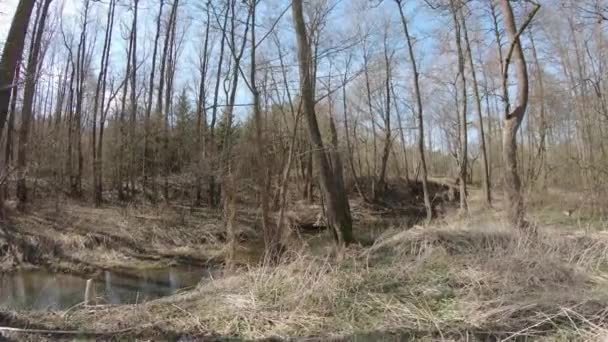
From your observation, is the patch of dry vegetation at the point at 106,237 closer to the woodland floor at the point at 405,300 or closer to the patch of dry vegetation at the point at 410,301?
the woodland floor at the point at 405,300

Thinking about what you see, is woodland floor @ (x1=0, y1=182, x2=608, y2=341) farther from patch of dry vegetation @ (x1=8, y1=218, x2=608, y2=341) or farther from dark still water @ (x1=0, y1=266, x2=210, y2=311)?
dark still water @ (x1=0, y1=266, x2=210, y2=311)

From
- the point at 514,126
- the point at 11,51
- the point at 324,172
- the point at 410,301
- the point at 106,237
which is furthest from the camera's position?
the point at 106,237

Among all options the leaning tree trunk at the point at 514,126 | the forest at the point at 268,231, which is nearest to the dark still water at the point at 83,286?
the forest at the point at 268,231

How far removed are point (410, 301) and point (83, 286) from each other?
917 cm

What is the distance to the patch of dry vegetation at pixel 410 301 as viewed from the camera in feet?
16.7

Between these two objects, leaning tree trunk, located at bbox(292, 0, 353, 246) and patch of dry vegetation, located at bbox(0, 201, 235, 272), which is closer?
leaning tree trunk, located at bbox(292, 0, 353, 246)

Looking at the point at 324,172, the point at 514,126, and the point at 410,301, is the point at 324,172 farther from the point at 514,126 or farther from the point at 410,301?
the point at 410,301

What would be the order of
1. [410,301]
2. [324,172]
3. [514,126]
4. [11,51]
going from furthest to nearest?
1. [324,172]
2. [514,126]
3. [11,51]
4. [410,301]

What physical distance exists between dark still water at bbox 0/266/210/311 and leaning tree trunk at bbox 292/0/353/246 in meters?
3.89

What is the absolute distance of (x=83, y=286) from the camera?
11852 millimetres

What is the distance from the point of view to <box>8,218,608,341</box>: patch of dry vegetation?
5.09m

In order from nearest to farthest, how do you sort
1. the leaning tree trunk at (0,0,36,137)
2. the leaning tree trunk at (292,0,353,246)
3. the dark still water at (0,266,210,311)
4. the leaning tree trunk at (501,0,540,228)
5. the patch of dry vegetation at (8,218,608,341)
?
the patch of dry vegetation at (8,218,608,341) < the leaning tree trunk at (0,0,36,137) < the dark still water at (0,266,210,311) < the leaning tree trunk at (501,0,540,228) < the leaning tree trunk at (292,0,353,246)

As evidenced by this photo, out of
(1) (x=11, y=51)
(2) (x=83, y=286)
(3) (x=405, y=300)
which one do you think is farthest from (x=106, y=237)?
(3) (x=405, y=300)

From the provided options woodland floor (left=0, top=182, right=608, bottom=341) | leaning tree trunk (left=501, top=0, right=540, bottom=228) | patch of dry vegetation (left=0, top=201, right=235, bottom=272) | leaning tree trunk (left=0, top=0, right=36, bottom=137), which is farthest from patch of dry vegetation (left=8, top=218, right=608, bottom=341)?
patch of dry vegetation (left=0, top=201, right=235, bottom=272)
